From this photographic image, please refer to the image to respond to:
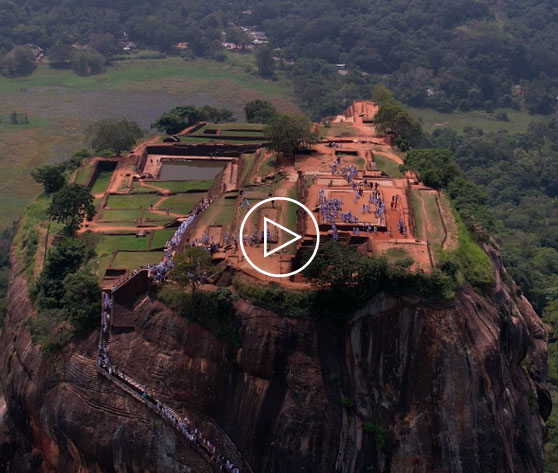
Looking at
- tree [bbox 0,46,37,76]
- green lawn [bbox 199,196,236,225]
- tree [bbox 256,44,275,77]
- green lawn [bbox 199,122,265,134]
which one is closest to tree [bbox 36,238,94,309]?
green lawn [bbox 199,196,236,225]

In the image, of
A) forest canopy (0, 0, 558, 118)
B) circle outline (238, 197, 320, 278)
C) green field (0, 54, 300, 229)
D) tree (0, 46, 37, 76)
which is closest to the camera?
circle outline (238, 197, 320, 278)

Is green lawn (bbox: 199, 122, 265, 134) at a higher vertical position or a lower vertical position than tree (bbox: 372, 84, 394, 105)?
lower

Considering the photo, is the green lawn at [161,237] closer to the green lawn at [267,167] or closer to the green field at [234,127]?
the green lawn at [267,167]

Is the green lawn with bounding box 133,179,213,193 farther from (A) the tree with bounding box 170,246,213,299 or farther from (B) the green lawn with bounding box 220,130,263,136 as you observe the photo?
(A) the tree with bounding box 170,246,213,299

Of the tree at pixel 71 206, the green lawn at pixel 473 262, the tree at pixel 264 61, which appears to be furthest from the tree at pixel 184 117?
the tree at pixel 264 61

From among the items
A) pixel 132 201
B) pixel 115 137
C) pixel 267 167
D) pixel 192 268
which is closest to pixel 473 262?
pixel 192 268

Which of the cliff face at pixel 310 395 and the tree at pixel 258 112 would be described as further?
the tree at pixel 258 112

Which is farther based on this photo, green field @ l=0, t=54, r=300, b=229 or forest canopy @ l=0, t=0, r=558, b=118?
forest canopy @ l=0, t=0, r=558, b=118

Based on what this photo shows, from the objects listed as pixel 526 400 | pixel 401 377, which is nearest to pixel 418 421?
pixel 401 377
